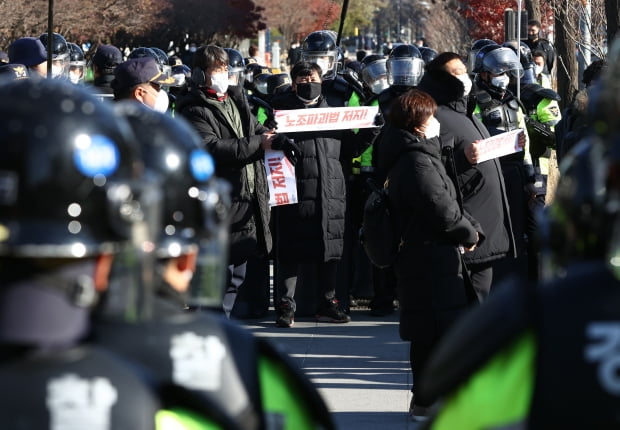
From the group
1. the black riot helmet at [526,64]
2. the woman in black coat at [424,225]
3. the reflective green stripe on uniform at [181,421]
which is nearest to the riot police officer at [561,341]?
the reflective green stripe on uniform at [181,421]

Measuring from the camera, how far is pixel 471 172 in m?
6.48

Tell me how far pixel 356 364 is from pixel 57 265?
5677 mm

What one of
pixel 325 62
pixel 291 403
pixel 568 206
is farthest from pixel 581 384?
pixel 325 62

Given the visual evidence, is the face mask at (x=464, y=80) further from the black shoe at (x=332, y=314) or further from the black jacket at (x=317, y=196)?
the black shoe at (x=332, y=314)

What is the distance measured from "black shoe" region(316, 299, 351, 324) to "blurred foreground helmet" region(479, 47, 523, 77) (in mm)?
1983

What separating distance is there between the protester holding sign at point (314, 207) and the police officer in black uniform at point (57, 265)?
665 centimetres

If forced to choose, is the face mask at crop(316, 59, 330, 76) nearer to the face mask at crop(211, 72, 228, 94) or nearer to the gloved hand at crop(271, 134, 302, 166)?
the gloved hand at crop(271, 134, 302, 166)

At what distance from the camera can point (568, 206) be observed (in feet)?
6.74

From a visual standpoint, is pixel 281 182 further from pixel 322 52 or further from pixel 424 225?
pixel 322 52

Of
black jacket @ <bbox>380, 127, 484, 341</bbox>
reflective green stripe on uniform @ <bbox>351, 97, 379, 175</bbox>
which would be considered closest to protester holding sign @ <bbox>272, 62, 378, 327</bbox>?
reflective green stripe on uniform @ <bbox>351, 97, 379, 175</bbox>

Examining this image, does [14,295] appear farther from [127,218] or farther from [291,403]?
[291,403]

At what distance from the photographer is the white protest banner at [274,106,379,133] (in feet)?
27.1

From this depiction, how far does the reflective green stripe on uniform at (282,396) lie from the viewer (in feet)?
→ 7.91

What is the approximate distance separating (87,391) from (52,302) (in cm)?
15
